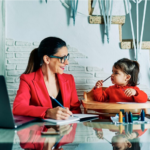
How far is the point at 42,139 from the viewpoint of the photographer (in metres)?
0.87

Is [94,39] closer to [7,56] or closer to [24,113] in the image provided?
[7,56]

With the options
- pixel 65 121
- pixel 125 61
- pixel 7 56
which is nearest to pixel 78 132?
pixel 65 121

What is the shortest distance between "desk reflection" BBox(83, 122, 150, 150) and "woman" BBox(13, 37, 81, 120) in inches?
28.9

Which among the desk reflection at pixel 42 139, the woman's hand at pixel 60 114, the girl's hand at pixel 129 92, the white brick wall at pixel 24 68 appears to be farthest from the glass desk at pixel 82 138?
the white brick wall at pixel 24 68

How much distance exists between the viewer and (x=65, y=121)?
1.25m

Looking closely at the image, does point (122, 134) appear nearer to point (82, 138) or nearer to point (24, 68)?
point (82, 138)

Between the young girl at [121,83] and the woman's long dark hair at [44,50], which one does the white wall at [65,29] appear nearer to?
the young girl at [121,83]

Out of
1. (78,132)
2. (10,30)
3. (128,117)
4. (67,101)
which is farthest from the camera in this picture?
(10,30)

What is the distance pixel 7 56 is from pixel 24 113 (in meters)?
1.33

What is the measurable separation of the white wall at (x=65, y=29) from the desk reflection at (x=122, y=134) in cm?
158

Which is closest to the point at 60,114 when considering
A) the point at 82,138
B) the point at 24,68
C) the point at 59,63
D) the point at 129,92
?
the point at 82,138

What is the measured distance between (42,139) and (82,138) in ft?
0.47

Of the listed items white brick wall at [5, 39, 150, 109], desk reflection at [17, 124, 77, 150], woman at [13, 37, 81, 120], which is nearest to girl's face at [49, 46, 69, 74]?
woman at [13, 37, 81, 120]

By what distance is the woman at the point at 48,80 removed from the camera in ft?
6.28
